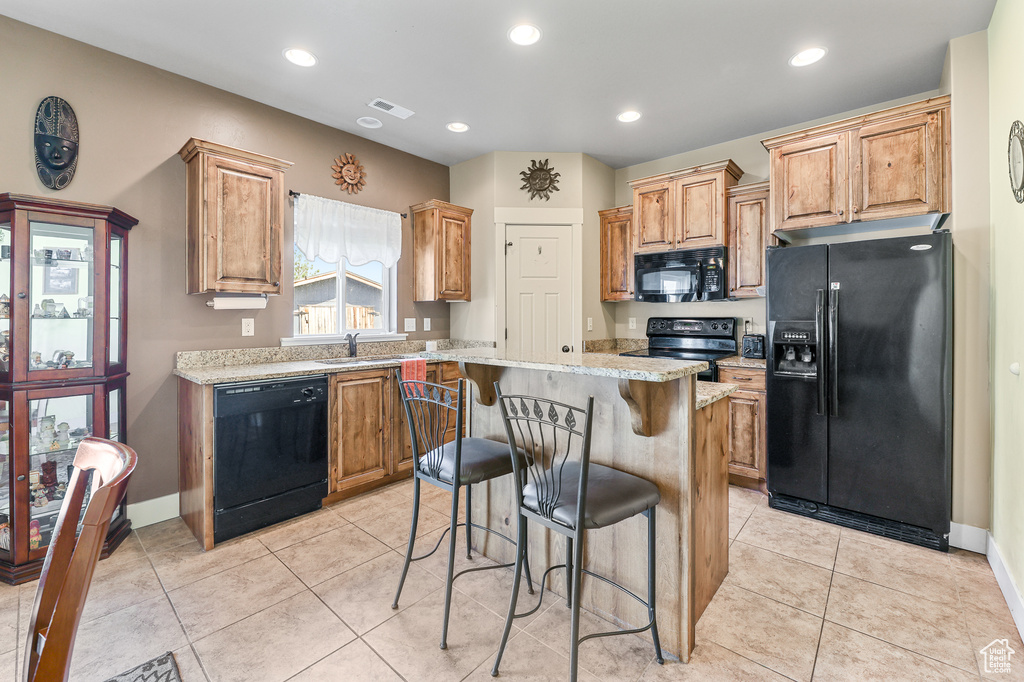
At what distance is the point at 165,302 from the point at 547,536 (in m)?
2.71

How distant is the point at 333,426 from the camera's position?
3.15 metres

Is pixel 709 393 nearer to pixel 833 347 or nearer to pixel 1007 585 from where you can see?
pixel 833 347

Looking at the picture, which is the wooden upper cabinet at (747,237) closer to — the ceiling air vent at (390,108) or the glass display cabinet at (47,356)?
the ceiling air vent at (390,108)

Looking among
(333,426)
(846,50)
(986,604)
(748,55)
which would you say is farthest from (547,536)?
(846,50)

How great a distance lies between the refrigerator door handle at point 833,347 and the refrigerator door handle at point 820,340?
35 mm

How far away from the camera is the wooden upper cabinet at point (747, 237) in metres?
3.71

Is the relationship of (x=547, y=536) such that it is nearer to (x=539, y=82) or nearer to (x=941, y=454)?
(x=941, y=454)

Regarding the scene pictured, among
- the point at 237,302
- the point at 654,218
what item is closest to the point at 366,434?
the point at 237,302

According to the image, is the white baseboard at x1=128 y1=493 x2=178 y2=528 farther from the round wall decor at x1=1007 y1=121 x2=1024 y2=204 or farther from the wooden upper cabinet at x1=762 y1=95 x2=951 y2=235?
the round wall decor at x1=1007 y1=121 x2=1024 y2=204

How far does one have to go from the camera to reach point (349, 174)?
3.89m

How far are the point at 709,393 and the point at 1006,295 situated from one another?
155cm

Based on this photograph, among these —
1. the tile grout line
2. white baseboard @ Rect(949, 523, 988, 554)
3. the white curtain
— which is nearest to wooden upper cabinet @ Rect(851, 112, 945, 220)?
white baseboard @ Rect(949, 523, 988, 554)

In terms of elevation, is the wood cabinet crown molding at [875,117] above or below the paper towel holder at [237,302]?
above

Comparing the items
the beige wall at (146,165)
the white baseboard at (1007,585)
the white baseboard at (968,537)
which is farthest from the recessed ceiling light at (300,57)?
the white baseboard at (968,537)
